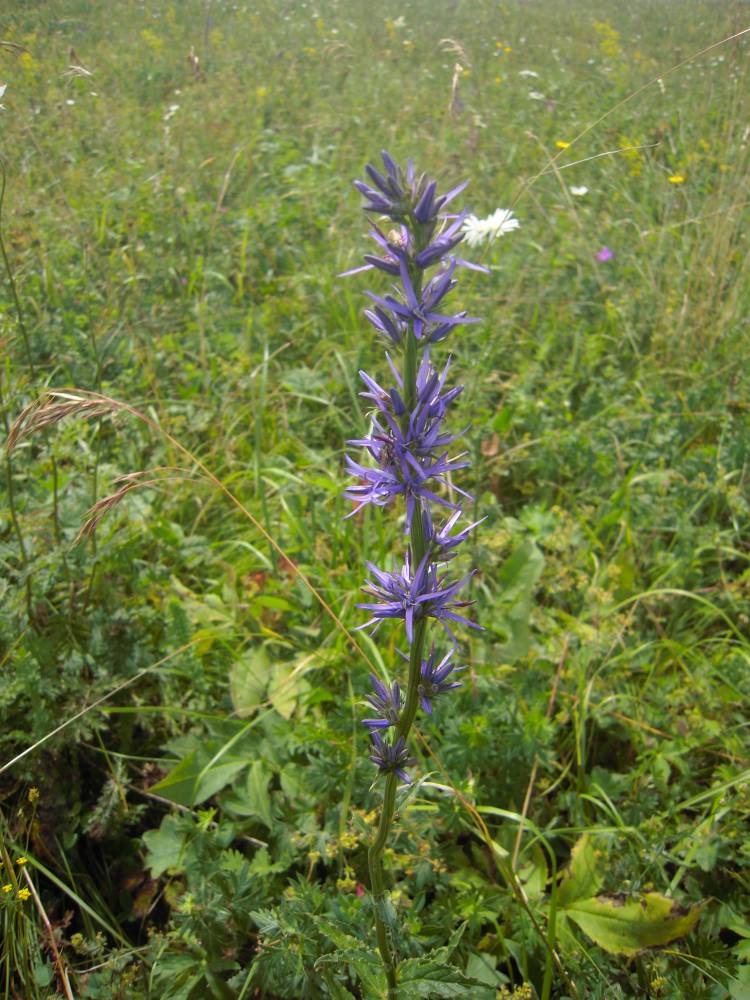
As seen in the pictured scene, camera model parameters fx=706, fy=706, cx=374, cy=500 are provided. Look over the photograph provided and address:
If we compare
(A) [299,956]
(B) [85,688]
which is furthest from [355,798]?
(B) [85,688]

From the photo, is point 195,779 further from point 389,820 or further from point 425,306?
point 425,306

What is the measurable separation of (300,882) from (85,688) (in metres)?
0.88

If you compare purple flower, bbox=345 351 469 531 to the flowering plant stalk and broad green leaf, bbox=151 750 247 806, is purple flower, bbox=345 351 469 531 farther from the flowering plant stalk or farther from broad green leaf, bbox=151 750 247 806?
broad green leaf, bbox=151 750 247 806

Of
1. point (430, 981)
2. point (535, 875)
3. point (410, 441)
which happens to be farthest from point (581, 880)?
point (410, 441)

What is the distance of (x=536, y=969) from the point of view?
71.1 inches

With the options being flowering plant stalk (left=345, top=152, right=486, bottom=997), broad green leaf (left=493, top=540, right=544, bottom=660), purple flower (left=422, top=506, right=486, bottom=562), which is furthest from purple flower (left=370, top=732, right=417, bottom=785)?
broad green leaf (left=493, top=540, right=544, bottom=660)

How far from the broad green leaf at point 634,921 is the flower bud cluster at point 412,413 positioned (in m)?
0.92

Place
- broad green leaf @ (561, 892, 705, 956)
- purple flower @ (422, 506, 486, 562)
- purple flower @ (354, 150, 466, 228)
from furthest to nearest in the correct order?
broad green leaf @ (561, 892, 705, 956), purple flower @ (422, 506, 486, 562), purple flower @ (354, 150, 466, 228)

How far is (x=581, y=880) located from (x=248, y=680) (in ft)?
3.73

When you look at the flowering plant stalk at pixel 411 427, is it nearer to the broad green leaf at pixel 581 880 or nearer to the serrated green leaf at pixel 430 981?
the serrated green leaf at pixel 430 981

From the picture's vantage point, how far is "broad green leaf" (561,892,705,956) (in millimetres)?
1744

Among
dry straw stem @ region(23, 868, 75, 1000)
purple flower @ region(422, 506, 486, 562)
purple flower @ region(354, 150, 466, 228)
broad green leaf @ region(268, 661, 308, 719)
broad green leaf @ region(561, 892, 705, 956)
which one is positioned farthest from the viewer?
broad green leaf @ region(268, 661, 308, 719)

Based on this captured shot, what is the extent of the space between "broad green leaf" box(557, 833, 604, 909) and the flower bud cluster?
3.03 ft

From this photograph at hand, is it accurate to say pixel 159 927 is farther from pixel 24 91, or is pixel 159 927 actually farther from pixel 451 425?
pixel 24 91
